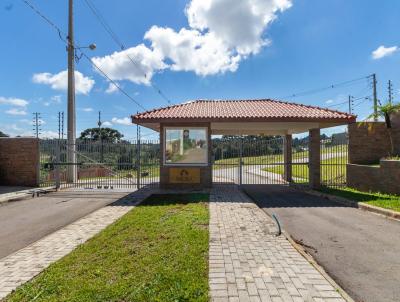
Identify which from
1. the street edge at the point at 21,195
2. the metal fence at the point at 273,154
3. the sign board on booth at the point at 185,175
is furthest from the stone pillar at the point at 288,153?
the street edge at the point at 21,195

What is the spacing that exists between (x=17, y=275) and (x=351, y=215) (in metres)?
8.11

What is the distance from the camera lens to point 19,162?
15.6m

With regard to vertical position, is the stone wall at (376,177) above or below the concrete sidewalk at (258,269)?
above

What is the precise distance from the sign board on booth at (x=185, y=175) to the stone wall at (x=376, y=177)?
7006 mm

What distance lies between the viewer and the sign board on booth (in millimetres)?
13836

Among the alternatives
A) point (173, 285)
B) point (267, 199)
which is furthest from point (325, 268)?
point (267, 199)

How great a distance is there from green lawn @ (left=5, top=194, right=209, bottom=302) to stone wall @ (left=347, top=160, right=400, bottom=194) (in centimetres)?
831

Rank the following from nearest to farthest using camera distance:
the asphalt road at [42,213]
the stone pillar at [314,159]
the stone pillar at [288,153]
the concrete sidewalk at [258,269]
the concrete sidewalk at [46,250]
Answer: the concrete sidewalk at [258,269] < the concrete sidewalk at [46,250] < the asphalt road at [42,213] < the stone pillar at [314,159] < the stone pillar at [288,153]

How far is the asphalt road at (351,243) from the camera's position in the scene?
14.3 feet

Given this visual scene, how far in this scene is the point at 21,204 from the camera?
11.1 metres

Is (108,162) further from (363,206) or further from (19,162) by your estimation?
(363,206)

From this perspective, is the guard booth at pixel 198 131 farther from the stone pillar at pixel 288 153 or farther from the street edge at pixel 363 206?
the stone pillar at pixel 288 153

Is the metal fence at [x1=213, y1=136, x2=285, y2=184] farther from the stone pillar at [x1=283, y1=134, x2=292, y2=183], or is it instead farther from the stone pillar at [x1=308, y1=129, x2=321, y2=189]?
the stone pillar at [x1=308, y1=129, x2=321, y2=189]

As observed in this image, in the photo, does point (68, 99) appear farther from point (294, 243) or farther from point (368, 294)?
point (368, 294)
